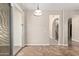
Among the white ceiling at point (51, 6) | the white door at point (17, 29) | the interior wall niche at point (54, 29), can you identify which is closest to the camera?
the white ceiling at point (51, 6)

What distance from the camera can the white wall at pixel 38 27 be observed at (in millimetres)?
2195

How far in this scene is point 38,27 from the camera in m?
2.23

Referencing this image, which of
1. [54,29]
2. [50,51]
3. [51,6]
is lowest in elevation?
[50,51]

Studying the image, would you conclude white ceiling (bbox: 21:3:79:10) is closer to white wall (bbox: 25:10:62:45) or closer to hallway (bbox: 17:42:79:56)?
white wall (bbox: 25:10:62:45)

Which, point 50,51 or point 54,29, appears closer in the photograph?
point 50,51

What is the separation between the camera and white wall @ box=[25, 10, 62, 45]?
2.20 metres

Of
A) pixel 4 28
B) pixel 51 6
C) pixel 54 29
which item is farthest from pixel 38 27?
pixel 4 28

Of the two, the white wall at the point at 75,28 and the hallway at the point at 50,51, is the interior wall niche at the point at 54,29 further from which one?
the white wall at the point at 75,28

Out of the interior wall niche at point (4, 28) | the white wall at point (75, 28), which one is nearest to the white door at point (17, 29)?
the interior wall niche at point (4, 28)

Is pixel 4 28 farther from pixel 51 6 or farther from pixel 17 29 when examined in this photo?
pixel 51 6

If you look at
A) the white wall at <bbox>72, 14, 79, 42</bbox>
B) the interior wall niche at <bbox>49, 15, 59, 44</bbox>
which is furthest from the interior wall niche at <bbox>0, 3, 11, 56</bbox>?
the white wall at <bbox>72, 14, 79, 42</bbox>

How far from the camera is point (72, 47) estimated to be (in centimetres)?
224

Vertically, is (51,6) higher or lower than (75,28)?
higher

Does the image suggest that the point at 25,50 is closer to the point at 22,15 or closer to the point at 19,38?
the point at 19,38
